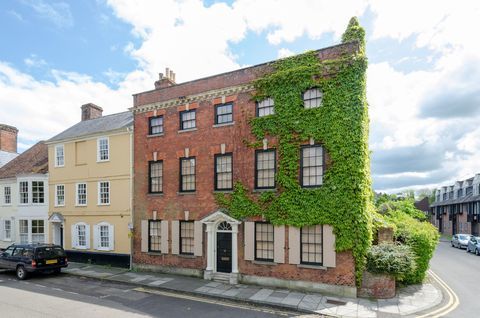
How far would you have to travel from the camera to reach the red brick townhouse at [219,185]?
1452 centimetres

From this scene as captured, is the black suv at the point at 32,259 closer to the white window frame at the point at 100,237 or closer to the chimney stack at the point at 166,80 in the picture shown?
the white window frame at the point at 100,237

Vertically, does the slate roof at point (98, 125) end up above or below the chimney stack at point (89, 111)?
below

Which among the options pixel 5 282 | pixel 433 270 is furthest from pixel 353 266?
pixel 5 282

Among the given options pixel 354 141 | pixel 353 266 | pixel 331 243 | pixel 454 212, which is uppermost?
pixel 354 141

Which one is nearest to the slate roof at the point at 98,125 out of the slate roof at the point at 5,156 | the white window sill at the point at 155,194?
the white window sill at the point at 155,194

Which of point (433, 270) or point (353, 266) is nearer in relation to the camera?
point (353, 266)

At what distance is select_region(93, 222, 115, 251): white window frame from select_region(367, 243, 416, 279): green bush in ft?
52.8

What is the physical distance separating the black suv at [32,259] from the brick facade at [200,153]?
4.56 metres

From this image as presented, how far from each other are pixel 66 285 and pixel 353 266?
14.8 metres

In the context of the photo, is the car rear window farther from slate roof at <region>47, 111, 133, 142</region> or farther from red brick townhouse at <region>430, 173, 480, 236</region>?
red brick townhouse at <region>430, 173, 480, 236</region>

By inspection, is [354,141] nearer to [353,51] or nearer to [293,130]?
[293,130]

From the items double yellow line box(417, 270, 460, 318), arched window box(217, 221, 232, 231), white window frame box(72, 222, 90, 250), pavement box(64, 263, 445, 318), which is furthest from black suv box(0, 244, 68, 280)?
double yellow line box(417, 270, 460, 318)

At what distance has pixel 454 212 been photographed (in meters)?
55.7

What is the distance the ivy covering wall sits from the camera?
1358 centimetres
